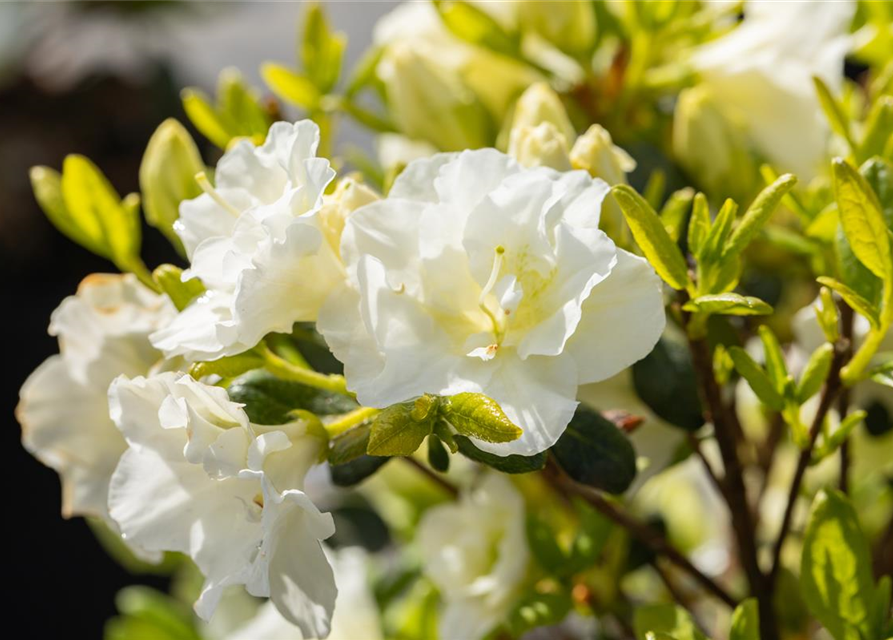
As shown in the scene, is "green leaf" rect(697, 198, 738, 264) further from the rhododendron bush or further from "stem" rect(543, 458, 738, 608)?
"stem" rect(543, 458, 738, 608)

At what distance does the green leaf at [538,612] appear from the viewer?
470mm

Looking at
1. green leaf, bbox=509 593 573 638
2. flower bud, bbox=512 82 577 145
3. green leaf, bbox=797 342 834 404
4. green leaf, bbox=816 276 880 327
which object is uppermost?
flower bud, bbox=512 82 577 145

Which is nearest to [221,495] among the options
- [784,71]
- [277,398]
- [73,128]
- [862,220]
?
[277,398]

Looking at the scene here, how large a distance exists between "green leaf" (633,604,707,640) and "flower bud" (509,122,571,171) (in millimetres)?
184

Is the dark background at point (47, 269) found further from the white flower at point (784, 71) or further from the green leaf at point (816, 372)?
the green leaf at point (816, 372)

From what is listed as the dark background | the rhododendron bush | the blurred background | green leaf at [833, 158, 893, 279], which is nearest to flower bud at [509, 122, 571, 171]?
the rhododendron bush

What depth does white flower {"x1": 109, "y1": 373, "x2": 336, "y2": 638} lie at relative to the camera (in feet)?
1.11

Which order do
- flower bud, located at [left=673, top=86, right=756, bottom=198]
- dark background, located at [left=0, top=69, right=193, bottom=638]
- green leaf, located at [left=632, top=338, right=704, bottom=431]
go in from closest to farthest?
Answer: green leaf, located at [left=632, top=338, right=704, bottom=431]
flower bud, located at [left=673, top=86, right=756, bottom=198]
dark background, located at [left=0, top=69, right=193, bottom=638]

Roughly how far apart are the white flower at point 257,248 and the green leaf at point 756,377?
0.49 feet

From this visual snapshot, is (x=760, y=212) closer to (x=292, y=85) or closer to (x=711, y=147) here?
(x=711, y=147)

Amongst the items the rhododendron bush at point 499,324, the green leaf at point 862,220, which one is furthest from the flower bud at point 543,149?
the green leaf at point 862,220

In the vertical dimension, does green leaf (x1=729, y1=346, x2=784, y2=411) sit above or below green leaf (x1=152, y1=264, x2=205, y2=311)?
below

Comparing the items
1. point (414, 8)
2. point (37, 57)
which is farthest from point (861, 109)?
point (37, 57)

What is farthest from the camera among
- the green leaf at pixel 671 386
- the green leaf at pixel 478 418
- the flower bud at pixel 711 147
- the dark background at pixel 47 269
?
the dark background at pixel 47 269
